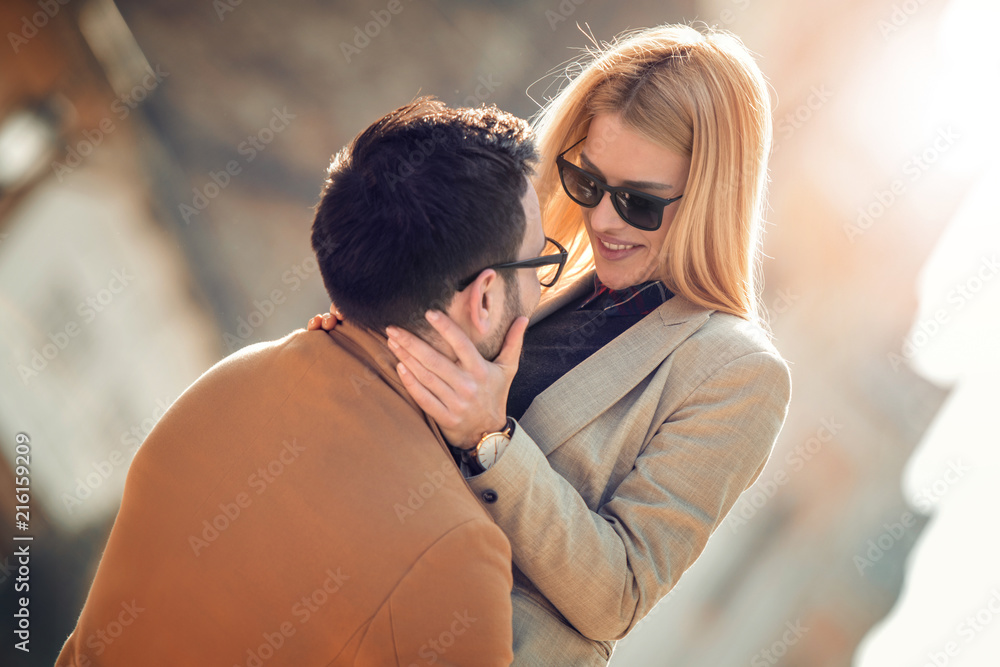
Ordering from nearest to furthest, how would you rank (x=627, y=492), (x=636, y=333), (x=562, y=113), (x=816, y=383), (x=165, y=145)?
1. (x=627, y=492)
2. (x=636, y=333)
3. (x=562, y=113)
4. (x=165, y=145)
5. (x=816, y=383)

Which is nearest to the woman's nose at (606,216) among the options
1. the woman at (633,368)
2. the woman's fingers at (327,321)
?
the woman at (633,368)

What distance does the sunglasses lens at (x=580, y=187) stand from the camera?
1.93 meters

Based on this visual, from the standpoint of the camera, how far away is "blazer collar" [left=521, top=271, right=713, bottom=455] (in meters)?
1.70

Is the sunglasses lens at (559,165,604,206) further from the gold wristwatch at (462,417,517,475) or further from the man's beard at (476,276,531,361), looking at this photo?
the gold wristwatch at (462,417,517,475)

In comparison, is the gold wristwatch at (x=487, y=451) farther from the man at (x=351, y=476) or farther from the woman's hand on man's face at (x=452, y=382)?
the man at (x=351, y=476)

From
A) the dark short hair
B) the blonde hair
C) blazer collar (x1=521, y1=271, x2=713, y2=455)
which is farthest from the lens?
the blonde hair

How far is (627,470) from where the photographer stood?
1.71 meters

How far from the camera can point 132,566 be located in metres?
1.26

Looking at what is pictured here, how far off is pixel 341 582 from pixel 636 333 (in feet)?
3.44

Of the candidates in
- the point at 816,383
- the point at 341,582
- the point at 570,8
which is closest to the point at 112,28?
the point at 570,8

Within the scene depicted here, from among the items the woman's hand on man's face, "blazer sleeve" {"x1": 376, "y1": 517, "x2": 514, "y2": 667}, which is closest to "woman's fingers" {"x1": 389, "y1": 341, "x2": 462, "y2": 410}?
the woman's hand on man's face

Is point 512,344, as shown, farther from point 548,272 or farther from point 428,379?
point 548,272

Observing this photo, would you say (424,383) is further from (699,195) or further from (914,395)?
(914,395)

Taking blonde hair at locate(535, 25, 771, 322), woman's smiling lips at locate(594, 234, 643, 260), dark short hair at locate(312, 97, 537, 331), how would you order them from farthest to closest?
woman's smiling lips at locate(594, 234, 643, 260), blonde hair at locate(535, 25, 771, 322), dark short hair at locate(312, 97, 537, 331)
